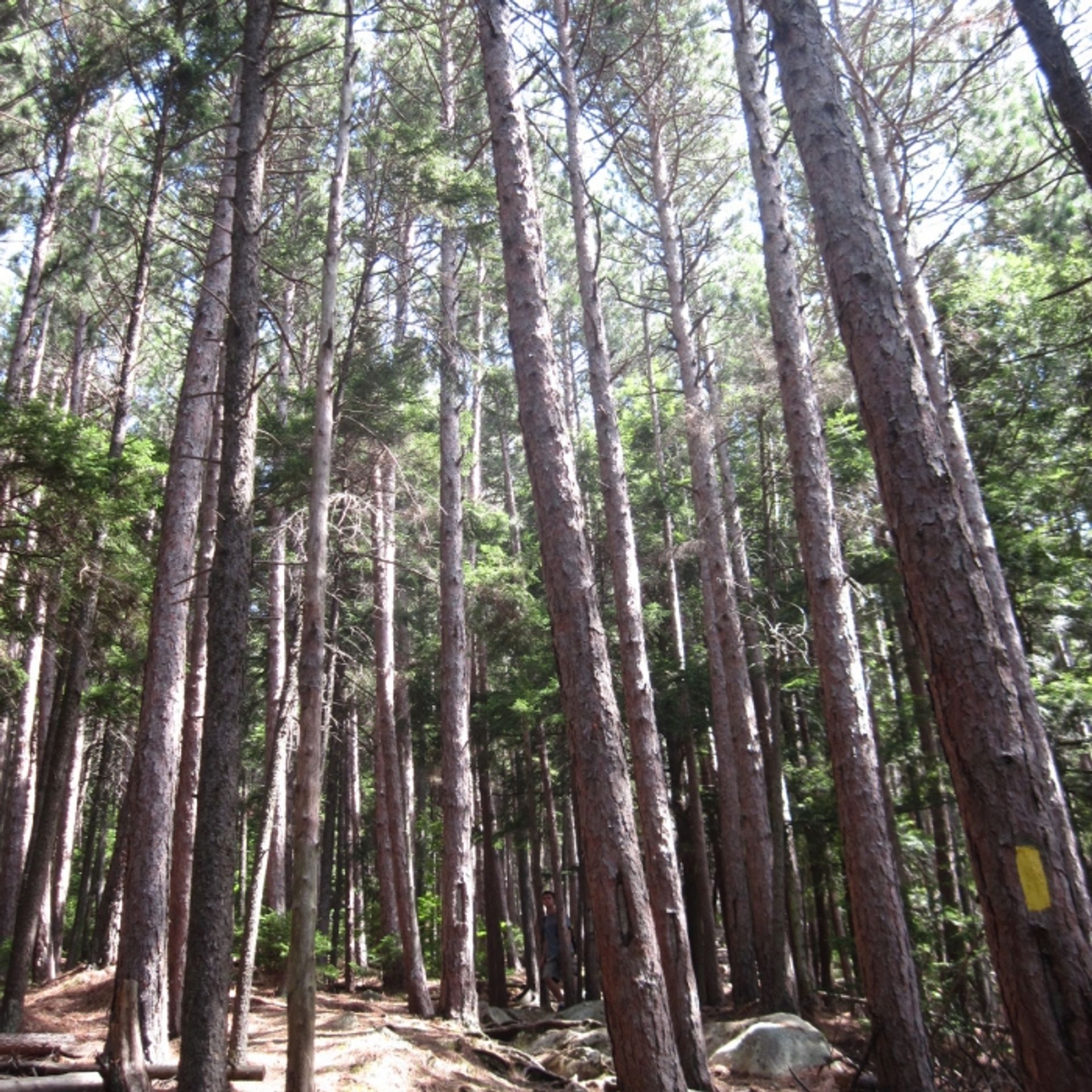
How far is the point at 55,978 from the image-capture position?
15211 mm

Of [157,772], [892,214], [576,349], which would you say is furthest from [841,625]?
[576,349]

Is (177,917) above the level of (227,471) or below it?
below

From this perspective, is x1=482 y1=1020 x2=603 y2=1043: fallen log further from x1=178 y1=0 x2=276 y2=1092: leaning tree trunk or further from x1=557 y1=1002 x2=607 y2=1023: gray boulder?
x1=178 y1=0 x2=276 y2=1092: leaning tree trunk

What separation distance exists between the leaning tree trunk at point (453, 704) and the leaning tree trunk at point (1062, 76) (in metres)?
8.37

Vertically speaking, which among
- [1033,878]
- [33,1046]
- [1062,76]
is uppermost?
[1062,76]

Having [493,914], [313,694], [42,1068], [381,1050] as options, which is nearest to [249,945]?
[381,1050]

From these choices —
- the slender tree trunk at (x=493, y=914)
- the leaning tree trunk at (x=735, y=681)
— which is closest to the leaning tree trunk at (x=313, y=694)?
the leaning tree trunk at (x=735, y=681)

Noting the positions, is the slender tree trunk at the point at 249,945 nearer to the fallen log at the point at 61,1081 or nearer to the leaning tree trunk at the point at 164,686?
the leaning tree trunk at the point at 164,686

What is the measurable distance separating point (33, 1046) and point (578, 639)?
5187 millimetres

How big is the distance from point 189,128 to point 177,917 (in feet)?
34.5

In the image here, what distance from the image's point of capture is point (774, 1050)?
8.90m

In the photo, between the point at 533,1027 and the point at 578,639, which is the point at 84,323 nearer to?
the point at 533,1027

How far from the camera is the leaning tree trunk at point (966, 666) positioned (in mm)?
3797

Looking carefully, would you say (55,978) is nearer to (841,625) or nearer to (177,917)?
(177,917)
